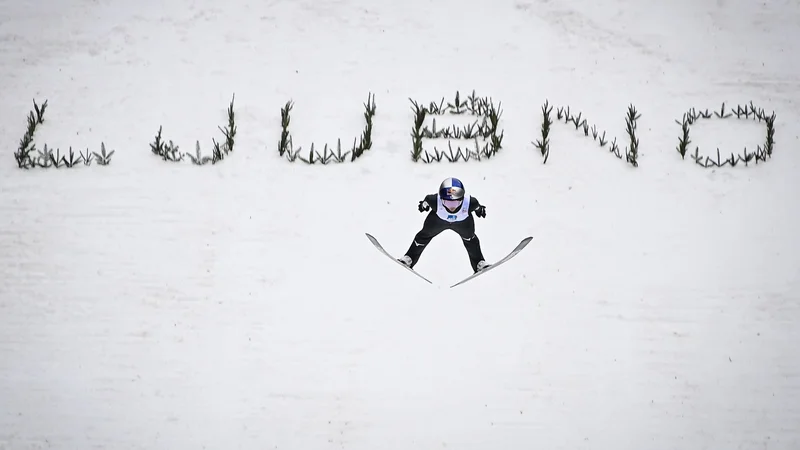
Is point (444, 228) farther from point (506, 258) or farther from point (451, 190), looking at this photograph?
point (506, 258)

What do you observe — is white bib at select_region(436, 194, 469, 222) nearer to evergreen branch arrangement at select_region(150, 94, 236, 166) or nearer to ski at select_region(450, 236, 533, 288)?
ski at select_region(450, 236, 533, 288)

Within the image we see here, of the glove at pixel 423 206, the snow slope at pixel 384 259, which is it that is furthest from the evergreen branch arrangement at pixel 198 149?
the glove at pixel 423 206

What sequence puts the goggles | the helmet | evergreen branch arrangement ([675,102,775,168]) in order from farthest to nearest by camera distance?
1. evergreen branch arrangement ([675,102,775,168])
2. the goggles
3. the helmet

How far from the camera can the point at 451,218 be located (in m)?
6.45

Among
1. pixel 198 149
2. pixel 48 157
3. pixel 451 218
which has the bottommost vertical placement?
pixel 451 218

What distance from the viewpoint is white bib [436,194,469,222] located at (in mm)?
6367

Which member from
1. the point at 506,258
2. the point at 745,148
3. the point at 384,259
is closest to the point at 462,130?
the point at 384,259

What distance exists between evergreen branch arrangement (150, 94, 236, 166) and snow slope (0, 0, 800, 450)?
0.15m

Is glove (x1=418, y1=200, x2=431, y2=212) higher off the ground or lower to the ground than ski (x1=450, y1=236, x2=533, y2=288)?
higher

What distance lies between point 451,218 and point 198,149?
3519 mm

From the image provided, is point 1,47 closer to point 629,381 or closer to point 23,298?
point 23,298

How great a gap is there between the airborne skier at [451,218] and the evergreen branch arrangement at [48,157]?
163 inches

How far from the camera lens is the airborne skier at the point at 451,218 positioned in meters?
6.18

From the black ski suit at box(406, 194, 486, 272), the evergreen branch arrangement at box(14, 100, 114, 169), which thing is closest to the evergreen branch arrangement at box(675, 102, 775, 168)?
the black ski suit at box(406, 194, 486, 272)
